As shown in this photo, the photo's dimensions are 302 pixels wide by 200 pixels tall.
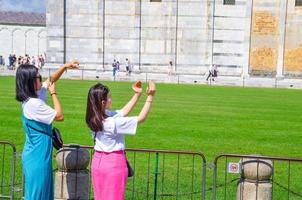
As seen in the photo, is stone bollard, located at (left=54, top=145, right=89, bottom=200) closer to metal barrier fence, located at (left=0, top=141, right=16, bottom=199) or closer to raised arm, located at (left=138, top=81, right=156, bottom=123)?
metal barrier fence, located at (left=0, top=141, right=16, bottom=199)

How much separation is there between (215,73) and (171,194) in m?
32.0

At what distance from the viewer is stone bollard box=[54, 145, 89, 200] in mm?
7555

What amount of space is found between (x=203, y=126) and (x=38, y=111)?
10.2 meters

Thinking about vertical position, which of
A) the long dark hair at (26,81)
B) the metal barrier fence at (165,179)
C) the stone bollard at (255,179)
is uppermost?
the long dark hair at (26,81)

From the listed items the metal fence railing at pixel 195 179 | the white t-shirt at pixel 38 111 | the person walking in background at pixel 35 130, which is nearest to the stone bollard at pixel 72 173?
the metal fence railing at pixel 195 179

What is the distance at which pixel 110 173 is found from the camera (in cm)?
586

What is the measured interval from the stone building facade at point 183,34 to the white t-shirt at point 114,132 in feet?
117

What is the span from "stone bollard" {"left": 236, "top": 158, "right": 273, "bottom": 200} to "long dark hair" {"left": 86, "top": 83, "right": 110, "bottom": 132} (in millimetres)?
2391

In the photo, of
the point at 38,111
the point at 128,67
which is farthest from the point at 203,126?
the point at 128,67

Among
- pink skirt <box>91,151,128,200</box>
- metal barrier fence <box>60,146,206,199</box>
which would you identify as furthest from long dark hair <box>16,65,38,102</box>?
metal barrier fence <box>60,146,206,199</box>

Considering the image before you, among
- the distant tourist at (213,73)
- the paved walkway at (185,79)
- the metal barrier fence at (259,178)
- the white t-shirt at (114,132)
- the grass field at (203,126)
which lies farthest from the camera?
the distant tourist at (213,73)

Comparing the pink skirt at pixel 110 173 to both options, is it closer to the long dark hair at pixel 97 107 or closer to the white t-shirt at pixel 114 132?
the white t-shirt at pixel 114 132

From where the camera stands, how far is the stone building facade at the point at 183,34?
134 feet

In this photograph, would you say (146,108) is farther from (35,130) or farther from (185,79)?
(185,79)
